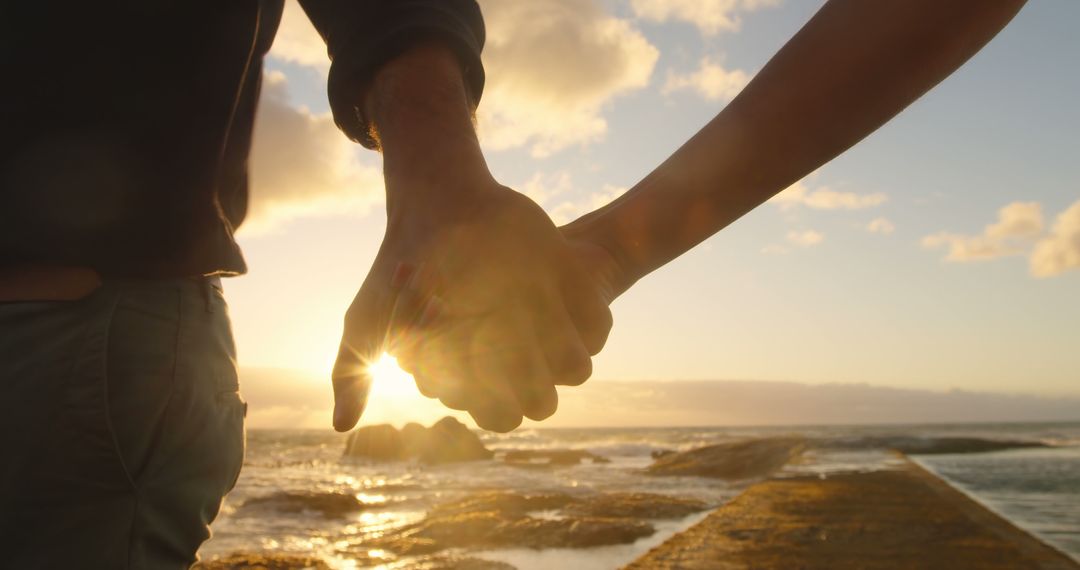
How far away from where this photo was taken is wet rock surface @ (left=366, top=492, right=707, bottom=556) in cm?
519

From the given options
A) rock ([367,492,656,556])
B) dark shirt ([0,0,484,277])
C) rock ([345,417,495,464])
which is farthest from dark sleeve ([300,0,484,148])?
rock ([345,417,495,464])

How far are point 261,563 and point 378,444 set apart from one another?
17.1 meters

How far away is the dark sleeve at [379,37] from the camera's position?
1011 millimetres

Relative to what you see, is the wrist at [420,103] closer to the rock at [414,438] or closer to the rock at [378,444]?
the rock at [414,438]

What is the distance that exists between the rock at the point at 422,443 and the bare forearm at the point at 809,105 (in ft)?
60.3

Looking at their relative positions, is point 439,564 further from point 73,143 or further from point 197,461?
point 73,143

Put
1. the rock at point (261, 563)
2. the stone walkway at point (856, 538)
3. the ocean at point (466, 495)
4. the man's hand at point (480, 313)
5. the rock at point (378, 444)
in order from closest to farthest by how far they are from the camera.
Answer: the man's hand at point (480, 313) → the stone walkway at point (856, 538) → the rock at point (261, 563) → the ocean at point (466, 495) → the rock at point (378, 444)

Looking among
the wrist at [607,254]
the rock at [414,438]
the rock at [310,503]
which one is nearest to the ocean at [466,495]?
the rock at [310,503]

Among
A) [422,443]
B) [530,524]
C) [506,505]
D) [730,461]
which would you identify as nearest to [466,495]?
[506,505]

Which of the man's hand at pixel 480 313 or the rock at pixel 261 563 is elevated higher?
the man's hand at pixel 480 313

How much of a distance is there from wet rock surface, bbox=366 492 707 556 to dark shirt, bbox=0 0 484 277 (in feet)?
14.1

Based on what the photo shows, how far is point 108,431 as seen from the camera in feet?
3.48

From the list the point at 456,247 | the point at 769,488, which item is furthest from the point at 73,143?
the point at 769,488

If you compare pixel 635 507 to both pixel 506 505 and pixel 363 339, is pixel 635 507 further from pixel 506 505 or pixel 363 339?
pixel 363 339
